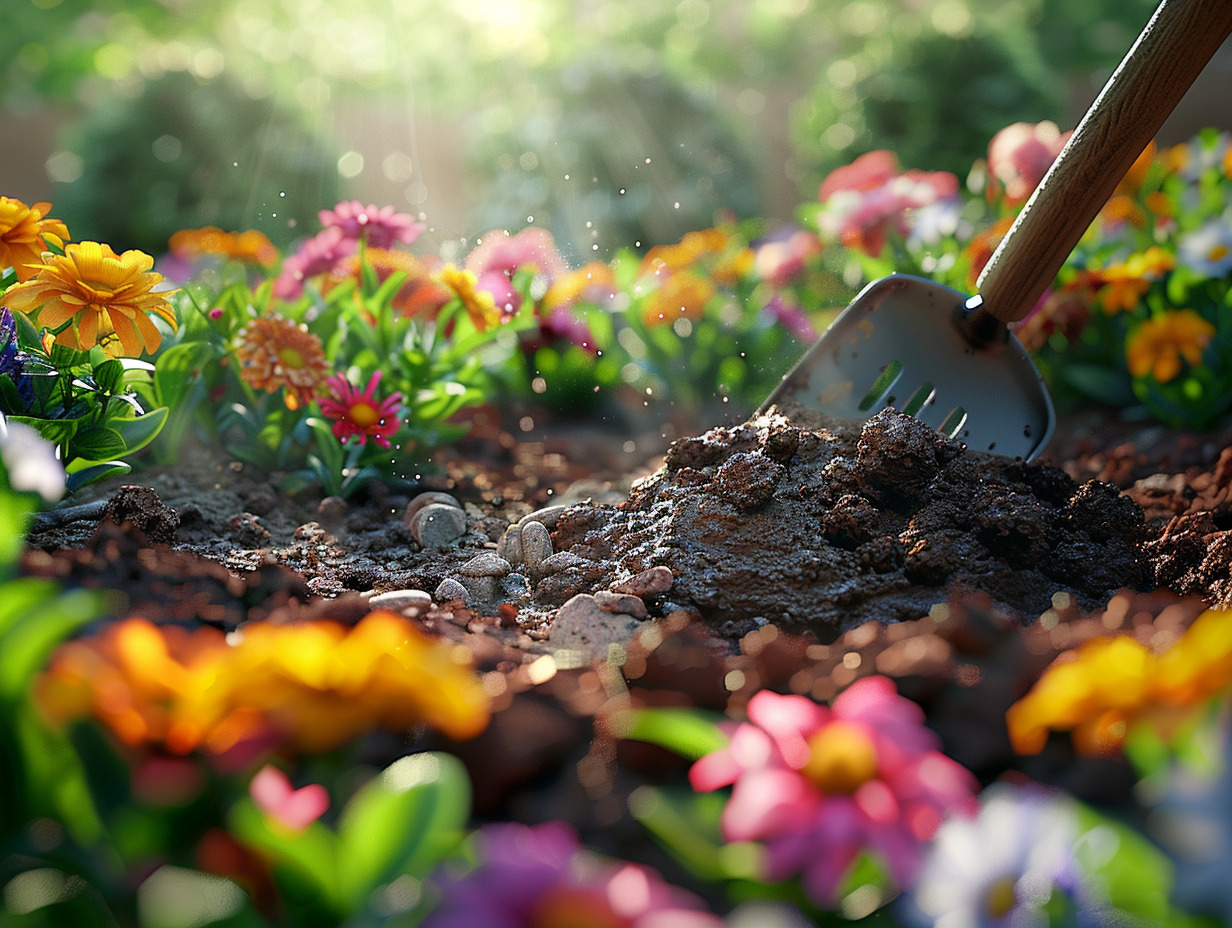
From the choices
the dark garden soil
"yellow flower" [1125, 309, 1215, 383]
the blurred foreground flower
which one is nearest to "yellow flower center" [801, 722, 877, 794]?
the dark garden soil

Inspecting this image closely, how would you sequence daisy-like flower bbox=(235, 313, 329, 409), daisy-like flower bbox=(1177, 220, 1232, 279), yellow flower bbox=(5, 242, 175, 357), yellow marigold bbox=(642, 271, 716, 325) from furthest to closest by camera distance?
1. yellow marigold bbox=(642, 271, 716, 325)
2. daisy-like flower bbox=(1177, 220, 1232, 279)
3. daisy-like flower bbox=(235, 313, 329, 409)
4. yellow flower bbox=(5, 242, 175, 357)

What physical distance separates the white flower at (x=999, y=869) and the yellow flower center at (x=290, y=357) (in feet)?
4.62

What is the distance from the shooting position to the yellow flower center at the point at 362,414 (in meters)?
1.60

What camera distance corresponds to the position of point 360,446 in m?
1.67

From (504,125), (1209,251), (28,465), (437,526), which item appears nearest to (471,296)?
(437,526)

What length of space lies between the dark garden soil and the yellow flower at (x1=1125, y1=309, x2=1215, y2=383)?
36 centimetres

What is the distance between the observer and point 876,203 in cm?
262

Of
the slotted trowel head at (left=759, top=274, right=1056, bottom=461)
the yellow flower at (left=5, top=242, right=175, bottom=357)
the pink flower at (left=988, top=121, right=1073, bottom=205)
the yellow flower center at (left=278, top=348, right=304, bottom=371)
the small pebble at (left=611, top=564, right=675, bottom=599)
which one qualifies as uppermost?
the pink flower at (left=988, top=121, right=1073, bottom=205)

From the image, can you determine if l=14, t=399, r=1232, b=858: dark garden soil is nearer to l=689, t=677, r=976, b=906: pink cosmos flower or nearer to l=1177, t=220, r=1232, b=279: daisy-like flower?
l=689, t=677, r=976, b=906: pink cosmos flower

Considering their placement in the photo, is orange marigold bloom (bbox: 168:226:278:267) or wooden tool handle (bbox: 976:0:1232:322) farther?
orange marigold bloom (bbox: 168:226:278:267)

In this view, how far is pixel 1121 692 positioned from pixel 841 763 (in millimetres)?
186

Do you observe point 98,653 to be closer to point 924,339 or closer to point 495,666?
point 495,666

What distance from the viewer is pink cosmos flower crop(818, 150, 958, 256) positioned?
8.55ft

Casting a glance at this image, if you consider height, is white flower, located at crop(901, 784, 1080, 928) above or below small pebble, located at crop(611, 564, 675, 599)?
below
